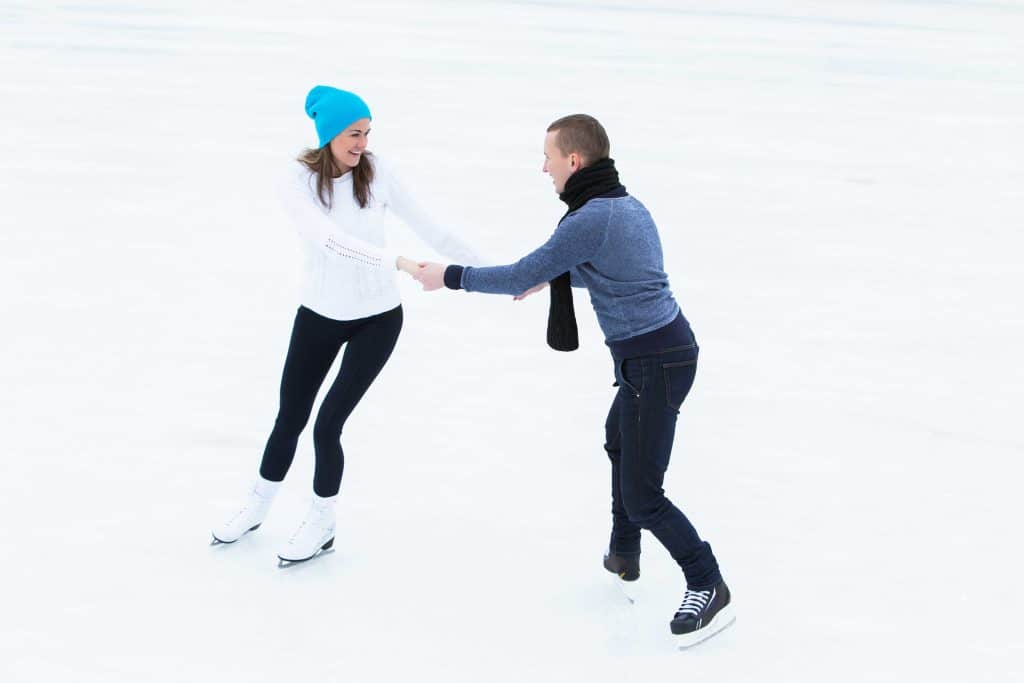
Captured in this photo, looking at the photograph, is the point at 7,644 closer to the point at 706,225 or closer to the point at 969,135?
the point at 706,225

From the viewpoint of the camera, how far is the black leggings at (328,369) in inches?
134

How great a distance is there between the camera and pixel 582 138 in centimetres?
300

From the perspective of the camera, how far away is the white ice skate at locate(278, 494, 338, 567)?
3514 mm

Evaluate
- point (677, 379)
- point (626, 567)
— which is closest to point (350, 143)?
→ point (677, 379)

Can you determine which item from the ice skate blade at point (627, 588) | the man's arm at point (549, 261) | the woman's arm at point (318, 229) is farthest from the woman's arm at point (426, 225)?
the ice skate blade at point (627, 588)

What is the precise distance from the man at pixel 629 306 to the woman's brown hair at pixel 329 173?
1.11 ft

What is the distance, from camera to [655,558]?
3.64m

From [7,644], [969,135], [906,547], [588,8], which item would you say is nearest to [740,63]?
[969,135]

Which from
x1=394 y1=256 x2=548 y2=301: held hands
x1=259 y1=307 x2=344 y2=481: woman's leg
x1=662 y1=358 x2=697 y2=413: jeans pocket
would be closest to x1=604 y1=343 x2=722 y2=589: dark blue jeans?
x1=662 y1=358 x2=697 y2=413: jeans pocket

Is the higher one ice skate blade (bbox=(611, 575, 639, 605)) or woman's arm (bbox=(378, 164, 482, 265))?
woman's arm (bbox=(378, 164, 482, 265))

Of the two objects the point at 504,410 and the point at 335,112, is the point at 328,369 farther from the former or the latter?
the point at 504,410

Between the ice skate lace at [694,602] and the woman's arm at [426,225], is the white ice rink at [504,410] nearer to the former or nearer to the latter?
the ice skate lace at [694,602]

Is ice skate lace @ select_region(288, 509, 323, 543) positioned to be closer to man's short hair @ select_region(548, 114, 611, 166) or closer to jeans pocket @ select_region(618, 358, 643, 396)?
jeans pocket @ select_region(618, 358, 643, 396)

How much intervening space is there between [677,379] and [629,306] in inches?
9.3
